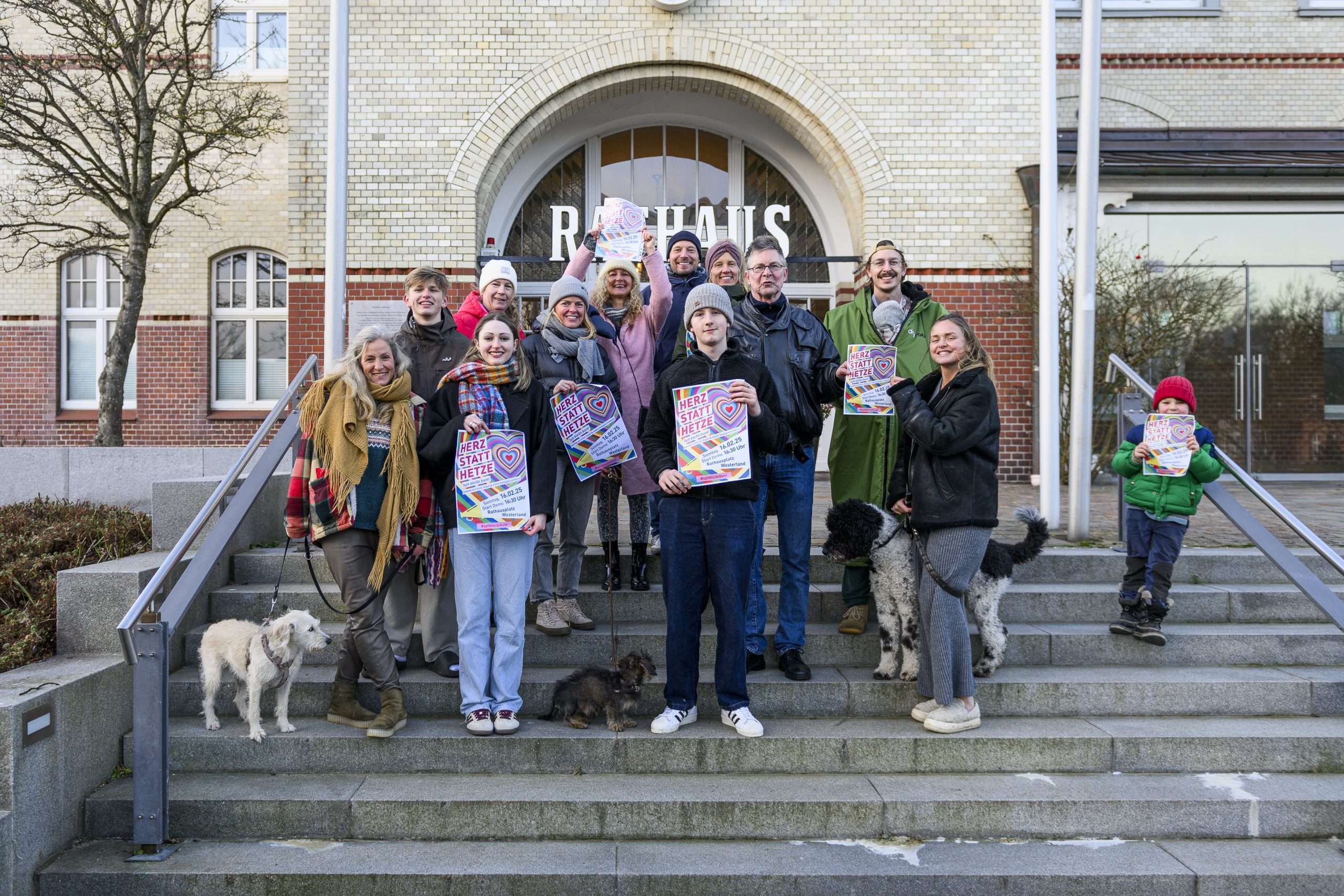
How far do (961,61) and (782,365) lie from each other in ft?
27.6

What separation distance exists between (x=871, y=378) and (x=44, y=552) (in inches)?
222

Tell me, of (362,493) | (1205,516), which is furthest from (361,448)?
(1205,516)

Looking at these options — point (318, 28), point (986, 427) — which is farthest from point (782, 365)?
point (318, 28)

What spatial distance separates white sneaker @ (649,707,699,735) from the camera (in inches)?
187

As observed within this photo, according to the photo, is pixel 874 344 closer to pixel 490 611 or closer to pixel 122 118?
pixel 490 611

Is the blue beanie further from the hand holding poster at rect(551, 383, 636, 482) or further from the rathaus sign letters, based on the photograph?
the rathaus sign letters

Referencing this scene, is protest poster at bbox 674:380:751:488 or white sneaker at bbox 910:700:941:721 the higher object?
protest poster at bbox 674:380:751:488

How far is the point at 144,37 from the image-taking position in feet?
32.4

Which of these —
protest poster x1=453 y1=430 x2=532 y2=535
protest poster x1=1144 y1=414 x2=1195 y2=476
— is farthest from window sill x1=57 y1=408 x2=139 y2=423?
protest poster x1=1144 y1=414 x2=1195 y2=476

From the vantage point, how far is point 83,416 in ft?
47.4

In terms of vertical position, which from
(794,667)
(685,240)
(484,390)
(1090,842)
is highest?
(685,240)

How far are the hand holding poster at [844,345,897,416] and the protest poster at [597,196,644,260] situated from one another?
4.85ft

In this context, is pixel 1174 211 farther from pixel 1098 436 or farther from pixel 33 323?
pixel 33 323

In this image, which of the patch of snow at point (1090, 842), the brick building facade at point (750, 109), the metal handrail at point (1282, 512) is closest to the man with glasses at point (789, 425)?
the patch of snow at point (1090, 842)
